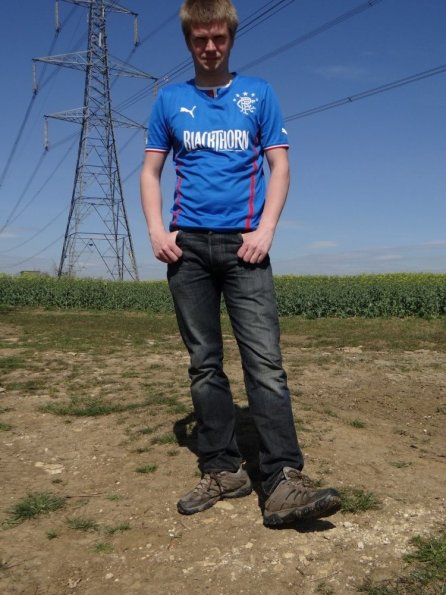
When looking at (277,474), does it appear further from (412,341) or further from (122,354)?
(412,341)

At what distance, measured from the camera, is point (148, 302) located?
983 inches

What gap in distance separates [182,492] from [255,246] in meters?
1.44

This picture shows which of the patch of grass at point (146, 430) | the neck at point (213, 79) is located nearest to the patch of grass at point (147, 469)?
the patch of grass at point (146, 430)

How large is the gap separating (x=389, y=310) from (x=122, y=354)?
10617 millimetres

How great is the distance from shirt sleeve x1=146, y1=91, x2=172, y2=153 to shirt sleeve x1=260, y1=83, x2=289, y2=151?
51 centimetres

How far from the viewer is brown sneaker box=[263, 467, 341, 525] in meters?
2.42

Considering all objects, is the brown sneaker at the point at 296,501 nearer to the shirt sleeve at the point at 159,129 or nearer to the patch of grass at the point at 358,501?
the patch of grass at the point at 358,501

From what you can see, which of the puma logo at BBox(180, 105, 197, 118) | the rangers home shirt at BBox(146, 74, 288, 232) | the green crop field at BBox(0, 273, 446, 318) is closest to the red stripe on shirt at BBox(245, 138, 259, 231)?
the rangers home shirt at BBox(146, 74, 288, 232)

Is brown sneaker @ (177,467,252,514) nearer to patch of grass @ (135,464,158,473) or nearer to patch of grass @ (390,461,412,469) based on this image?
patch of grass @ (135,464,158,473)

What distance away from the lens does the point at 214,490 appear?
2902 mm

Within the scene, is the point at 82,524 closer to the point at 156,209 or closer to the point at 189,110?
the point at 156,209

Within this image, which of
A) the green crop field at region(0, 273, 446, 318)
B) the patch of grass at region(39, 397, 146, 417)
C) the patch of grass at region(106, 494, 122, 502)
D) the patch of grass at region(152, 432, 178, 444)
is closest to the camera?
the patch of grass at region(106, 494, 122, 502)

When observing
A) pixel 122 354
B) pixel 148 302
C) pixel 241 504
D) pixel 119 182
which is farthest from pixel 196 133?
pixel 119 182

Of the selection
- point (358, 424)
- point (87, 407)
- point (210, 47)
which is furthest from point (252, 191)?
point (87, 407)
